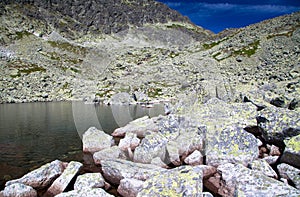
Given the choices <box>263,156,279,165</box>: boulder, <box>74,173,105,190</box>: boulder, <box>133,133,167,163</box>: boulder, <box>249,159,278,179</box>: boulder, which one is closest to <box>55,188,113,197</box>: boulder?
<box>74,173,105,190</box>: boulder

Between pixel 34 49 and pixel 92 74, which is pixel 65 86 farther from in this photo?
pixel 34 49

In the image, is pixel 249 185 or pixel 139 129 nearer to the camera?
pixel 249 185

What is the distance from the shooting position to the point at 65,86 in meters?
96.2

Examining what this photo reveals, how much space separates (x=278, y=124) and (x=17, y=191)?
1383cm

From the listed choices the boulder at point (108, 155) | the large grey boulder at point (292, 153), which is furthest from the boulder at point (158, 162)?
the large grey boulder at point (292, 153)

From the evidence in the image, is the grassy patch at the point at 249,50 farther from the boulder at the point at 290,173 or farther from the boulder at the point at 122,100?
the boulder at the point at 290,173

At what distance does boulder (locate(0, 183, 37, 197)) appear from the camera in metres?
10.7

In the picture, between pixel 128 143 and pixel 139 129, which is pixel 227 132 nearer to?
pixel 128 143

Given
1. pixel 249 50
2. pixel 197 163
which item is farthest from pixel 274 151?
pixel 249 50

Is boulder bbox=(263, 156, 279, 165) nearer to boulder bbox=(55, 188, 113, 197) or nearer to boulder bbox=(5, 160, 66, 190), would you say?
boulder bbox=(55, 188, 113, 197)

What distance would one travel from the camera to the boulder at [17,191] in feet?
35.0

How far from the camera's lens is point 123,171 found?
475 inches

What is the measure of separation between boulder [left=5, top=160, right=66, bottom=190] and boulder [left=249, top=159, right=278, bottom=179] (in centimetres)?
998

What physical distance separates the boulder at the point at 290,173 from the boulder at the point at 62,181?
1010 cm
